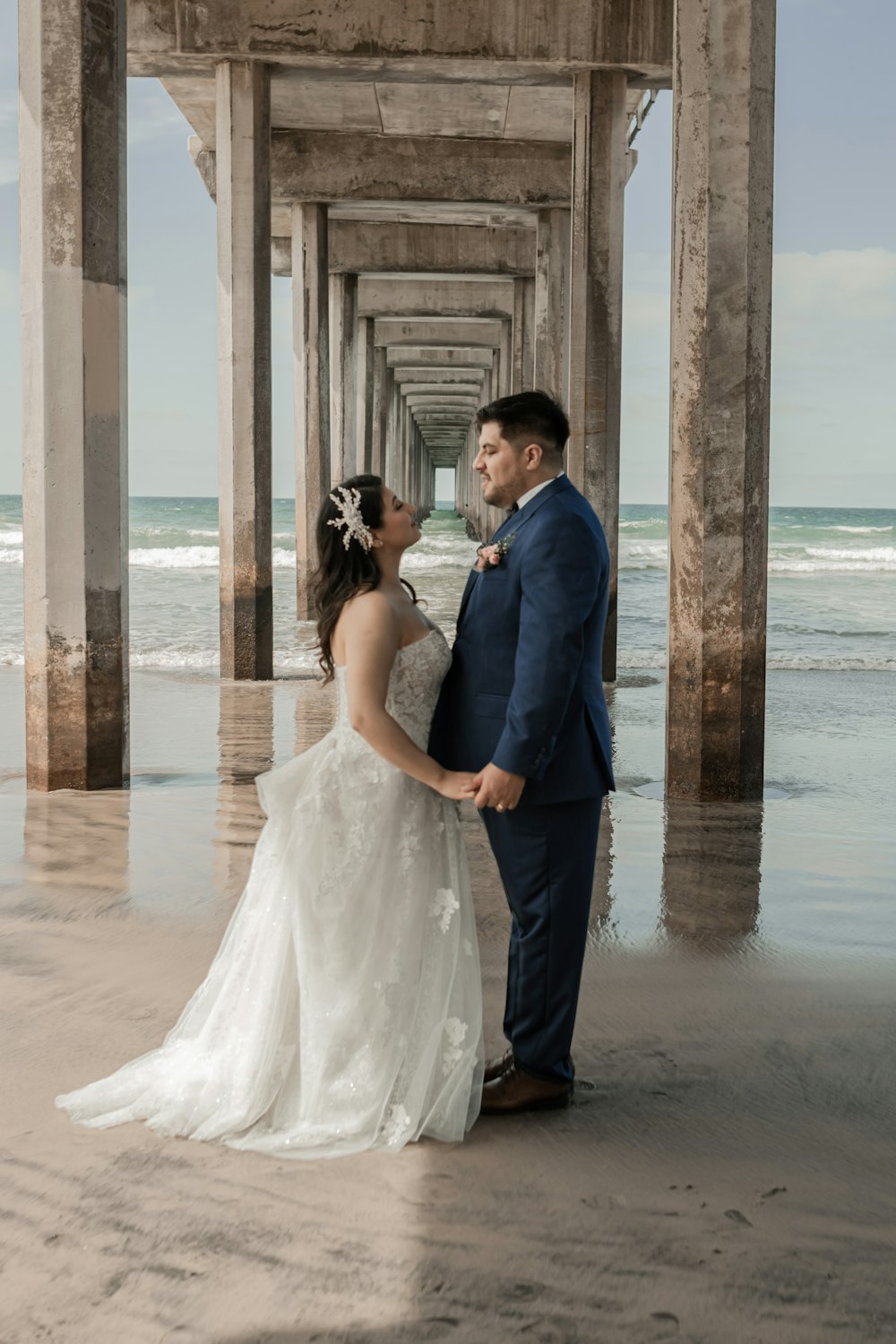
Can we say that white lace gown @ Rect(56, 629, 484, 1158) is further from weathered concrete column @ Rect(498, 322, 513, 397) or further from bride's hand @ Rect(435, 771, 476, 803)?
weathered concrete column @ Rect(498, 322, 513, 397)

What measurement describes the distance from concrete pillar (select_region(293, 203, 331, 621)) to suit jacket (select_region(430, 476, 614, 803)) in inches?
540

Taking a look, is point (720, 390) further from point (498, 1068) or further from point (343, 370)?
point (343, 370)

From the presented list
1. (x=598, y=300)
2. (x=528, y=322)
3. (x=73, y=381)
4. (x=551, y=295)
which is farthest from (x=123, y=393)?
(x=528, y=322)

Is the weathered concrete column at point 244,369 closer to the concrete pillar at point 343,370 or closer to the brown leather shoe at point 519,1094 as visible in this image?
the brown leather shoe at point 519,1094

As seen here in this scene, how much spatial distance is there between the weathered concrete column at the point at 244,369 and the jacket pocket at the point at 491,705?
29.1ft

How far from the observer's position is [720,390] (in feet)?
21.1

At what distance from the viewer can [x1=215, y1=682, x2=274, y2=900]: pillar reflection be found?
5.29 metres

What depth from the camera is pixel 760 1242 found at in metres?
2.48

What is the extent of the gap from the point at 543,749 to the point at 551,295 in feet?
50.3

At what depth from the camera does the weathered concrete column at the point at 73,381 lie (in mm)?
6469

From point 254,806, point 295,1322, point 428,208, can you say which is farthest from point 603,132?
point 295,1322

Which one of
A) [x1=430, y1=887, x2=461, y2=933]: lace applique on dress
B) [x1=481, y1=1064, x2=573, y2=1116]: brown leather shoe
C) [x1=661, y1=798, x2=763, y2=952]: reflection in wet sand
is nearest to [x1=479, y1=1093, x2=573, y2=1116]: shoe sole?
[x1=481, y1=1064, x2=573, y2=1116]: brown leather shoe

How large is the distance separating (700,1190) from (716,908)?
2070 millimetres

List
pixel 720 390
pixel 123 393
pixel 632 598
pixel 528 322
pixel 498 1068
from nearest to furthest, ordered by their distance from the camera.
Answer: pixel 498 1068
pixel 720 390
pixel 123 393
pixel 528 322
pixel 632 598
